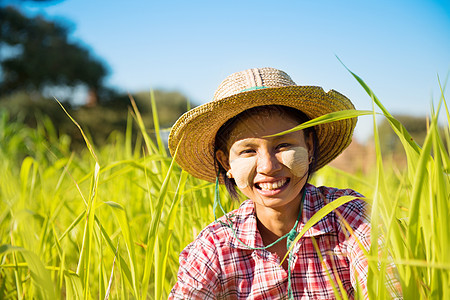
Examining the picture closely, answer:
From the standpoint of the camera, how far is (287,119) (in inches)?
38.3

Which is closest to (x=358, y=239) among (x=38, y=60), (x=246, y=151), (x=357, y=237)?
(x=357, y=237)

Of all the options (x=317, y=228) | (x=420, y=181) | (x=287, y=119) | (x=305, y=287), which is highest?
(x=287, y=119)

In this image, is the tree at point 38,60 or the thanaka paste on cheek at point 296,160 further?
the tree at point 38,60

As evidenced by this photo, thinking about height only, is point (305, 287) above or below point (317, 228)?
below

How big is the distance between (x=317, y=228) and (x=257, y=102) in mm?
333

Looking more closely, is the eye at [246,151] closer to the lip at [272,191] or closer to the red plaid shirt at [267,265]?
the lip at [272,191]

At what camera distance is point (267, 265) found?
3.23 ft

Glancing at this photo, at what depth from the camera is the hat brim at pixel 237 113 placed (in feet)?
3.04

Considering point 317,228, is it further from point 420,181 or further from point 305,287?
Result: point 420,181

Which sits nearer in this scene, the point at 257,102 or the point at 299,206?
the point at 257,102

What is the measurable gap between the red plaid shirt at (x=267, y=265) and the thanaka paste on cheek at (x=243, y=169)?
14 centimetres

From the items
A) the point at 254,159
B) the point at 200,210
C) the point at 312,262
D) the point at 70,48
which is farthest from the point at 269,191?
the point at 70,48

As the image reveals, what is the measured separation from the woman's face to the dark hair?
1 cm

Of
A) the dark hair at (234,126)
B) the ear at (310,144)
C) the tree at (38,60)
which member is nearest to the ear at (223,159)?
the dark hair at (234,126)
